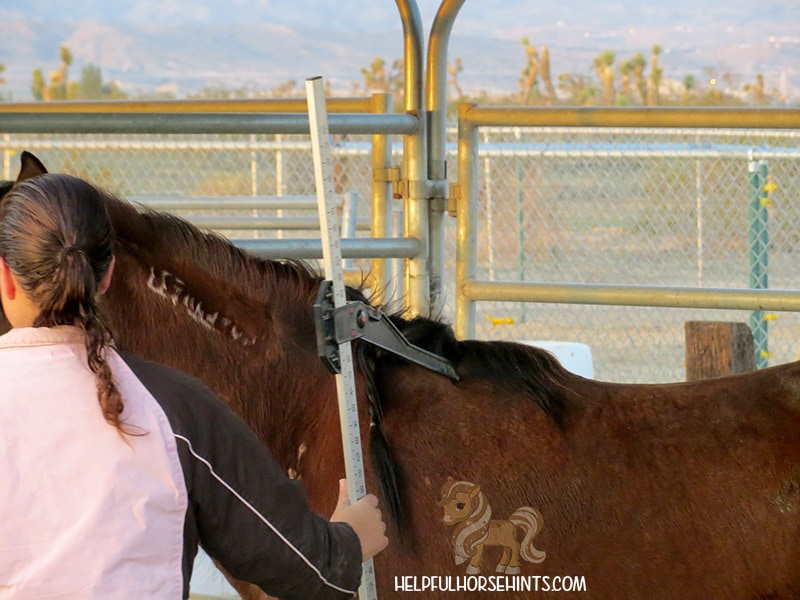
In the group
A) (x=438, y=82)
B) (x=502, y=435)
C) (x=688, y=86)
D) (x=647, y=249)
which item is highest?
(x=688, y=86)

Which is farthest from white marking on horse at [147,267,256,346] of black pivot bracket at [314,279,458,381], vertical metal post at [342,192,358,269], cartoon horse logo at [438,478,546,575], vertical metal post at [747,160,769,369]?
vertical metal post at [747,160,769,369]

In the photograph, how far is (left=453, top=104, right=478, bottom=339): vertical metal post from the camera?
10.8ft

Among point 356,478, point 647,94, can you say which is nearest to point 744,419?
point 356,478

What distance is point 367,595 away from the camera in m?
1.71

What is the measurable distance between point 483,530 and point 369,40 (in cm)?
5482

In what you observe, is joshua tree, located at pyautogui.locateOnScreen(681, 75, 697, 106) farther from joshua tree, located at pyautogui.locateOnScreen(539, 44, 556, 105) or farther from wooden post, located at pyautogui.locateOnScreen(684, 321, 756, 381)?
wooden post, located at pyautogui.locateOnScreen(684, 321, 756, 381)

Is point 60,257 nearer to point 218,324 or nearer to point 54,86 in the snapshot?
point 218,324

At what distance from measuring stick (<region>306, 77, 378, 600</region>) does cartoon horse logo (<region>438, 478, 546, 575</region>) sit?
0.62 ft

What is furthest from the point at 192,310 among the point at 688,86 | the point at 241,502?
the point at 688,86

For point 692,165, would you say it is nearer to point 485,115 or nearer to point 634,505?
point 485,115

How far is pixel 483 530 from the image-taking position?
188cm

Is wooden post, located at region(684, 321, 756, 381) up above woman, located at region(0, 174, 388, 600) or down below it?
below

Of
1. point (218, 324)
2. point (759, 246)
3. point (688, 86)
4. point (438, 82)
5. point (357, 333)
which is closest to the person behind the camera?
point (357, 333)

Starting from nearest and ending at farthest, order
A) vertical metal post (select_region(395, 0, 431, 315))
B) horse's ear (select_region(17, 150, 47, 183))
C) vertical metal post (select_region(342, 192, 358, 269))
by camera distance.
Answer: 1. horse's ear (select_region(17, 150, 47, 183))
2. vertical metal post (select_region(395, 0, 431, 315))
3. vertical metal post (select_region(342, 192, 358, 269))
